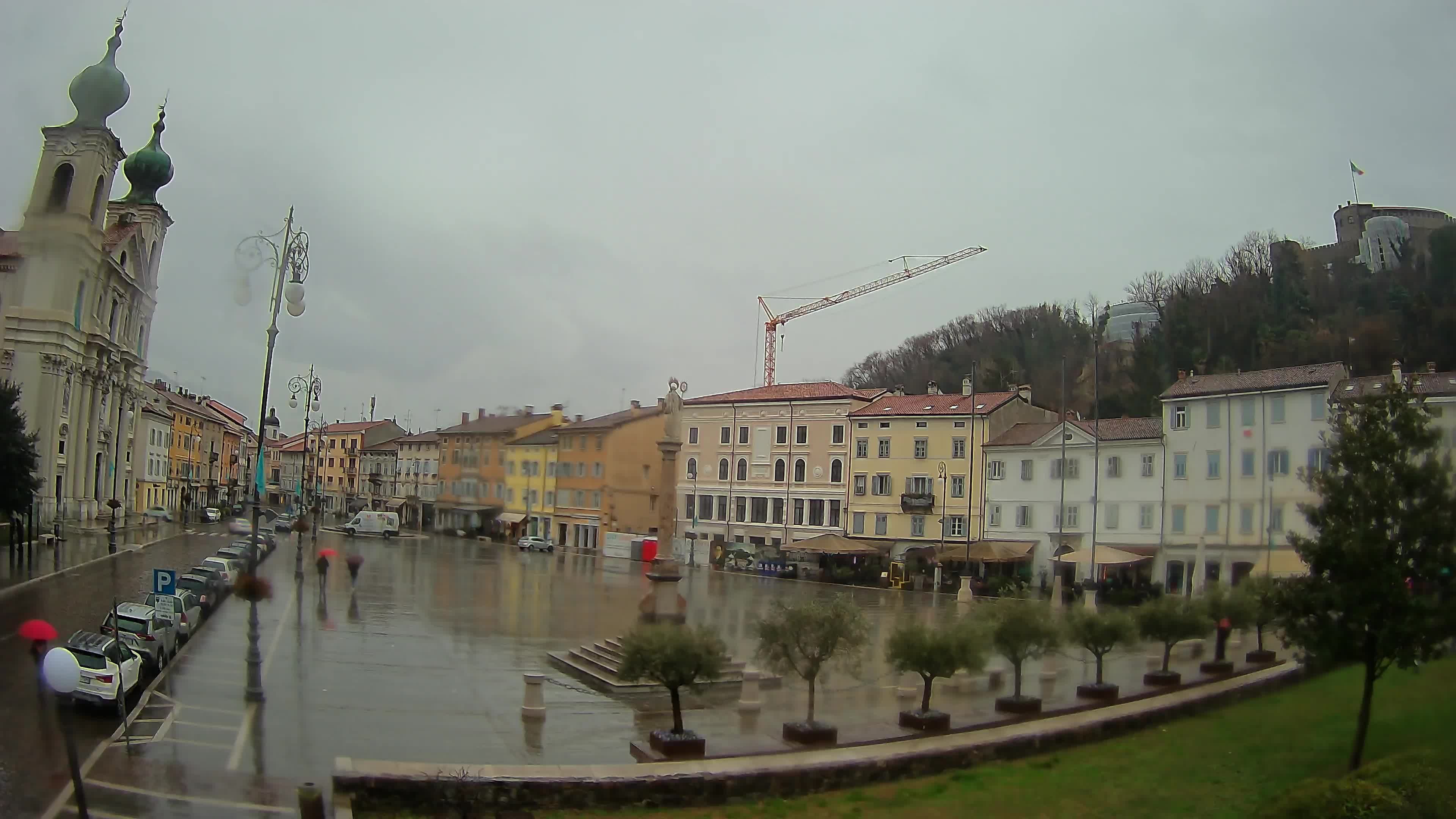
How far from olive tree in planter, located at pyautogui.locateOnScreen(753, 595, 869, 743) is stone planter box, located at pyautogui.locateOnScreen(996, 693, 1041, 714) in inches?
145

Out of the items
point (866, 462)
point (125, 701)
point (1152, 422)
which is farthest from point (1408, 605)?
point (866, 462)

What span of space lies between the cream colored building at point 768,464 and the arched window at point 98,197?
49718mm

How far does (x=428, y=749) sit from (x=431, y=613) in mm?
16457

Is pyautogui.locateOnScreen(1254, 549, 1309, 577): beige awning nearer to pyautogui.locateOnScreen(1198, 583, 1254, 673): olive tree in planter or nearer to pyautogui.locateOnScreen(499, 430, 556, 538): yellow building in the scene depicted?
pyautogui.locateOnScreen(1198, 583, 1254, 673): olive tree in planter

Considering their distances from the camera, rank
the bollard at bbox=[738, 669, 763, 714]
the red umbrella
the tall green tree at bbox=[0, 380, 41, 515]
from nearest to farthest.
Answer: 1. the red umbrella
2. the bollard at bbox=[738, 669, 763, 714]
3. the tall green tree at bbox=[0, 380, 41, 515]

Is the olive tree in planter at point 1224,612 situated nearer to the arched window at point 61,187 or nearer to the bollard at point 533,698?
the bollard at point 533,698

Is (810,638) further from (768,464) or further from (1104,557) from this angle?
(768,464)

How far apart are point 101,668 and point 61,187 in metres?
9.73

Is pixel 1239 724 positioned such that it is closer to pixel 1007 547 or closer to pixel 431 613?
pixel 431 613

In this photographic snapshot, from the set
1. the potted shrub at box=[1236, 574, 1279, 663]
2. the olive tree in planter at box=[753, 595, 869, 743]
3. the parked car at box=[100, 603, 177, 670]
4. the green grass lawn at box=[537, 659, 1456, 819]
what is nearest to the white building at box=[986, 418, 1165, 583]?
the potted shrub at box=[1236, 574, 1279, 663]

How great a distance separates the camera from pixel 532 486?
50.3 meters

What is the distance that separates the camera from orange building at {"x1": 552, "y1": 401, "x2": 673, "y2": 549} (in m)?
50.1

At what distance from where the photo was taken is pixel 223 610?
27500 mm

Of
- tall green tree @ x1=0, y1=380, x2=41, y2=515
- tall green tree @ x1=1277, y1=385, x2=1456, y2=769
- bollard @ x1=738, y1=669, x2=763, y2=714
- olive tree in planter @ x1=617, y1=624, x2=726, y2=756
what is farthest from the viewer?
tall green tree @ x1=0, y1=380, x2=41, y2=515
